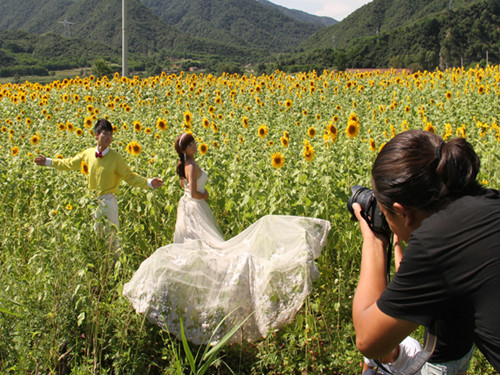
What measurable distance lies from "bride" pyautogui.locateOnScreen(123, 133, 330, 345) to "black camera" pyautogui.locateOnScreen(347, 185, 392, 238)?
0.96 m

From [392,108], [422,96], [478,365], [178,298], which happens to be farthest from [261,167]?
[422,96]

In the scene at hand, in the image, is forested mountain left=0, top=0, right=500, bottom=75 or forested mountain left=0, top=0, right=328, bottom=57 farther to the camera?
forested mountain left=0, top=0, right=328, bottom=57

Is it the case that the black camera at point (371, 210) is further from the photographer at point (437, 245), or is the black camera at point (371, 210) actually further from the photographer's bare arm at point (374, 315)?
the photographer at point (437, 245)

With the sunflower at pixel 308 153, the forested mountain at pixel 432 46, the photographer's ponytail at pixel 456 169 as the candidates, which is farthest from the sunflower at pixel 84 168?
the forested mountain at pixel 432 46

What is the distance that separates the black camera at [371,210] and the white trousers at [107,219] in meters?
1.71

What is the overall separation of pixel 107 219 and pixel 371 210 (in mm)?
2216

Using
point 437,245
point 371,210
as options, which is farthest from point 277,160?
point 437,245

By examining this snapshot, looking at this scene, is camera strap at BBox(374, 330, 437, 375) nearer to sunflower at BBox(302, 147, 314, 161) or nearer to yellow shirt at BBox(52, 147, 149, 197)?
sunflower at BBox(302, 147, 314, 161)

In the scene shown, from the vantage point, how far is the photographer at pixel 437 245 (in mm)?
1159

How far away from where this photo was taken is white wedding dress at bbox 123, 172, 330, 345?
101 inches

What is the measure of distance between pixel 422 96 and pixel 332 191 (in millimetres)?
6262

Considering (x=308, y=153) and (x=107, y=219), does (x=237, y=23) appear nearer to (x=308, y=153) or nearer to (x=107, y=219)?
(x=308, y=153)

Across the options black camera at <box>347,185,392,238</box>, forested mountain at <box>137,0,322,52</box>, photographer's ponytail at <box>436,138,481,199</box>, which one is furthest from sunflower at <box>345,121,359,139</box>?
forested mountain at <box>137,0,322,52</box>

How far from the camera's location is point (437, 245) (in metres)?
1.18
